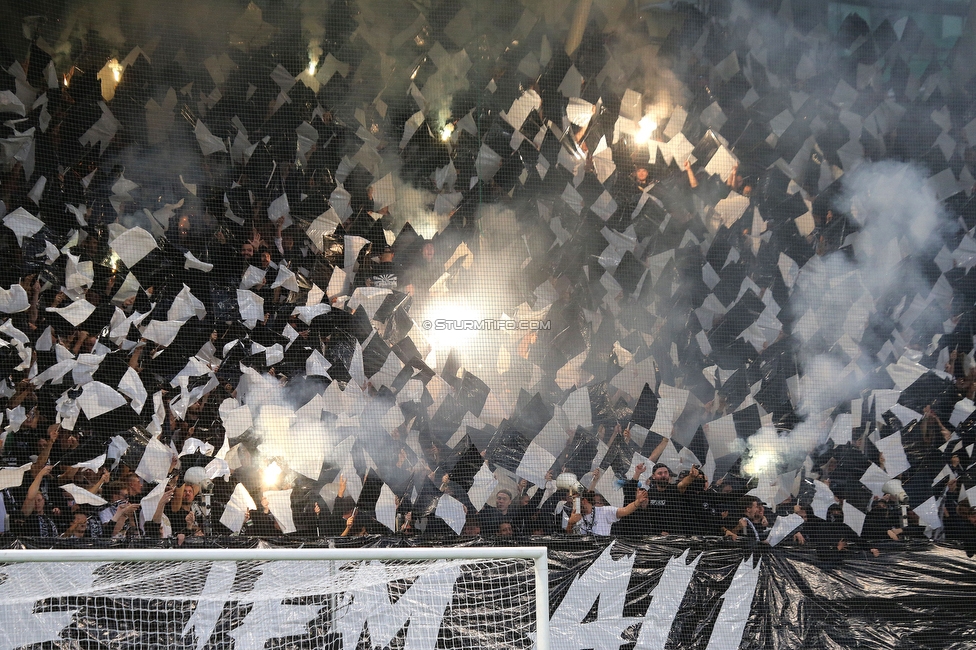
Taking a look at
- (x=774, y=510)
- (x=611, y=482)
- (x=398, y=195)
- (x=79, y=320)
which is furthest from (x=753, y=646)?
(x=79, y=320)

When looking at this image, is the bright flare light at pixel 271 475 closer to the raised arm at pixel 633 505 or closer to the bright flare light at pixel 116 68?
the raised arm at pixel 633 505

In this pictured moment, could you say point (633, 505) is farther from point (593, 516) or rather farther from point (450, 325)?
point (450, 325)

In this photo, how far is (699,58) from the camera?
11.6 ft

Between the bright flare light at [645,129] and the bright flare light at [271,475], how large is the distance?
2.17 metres

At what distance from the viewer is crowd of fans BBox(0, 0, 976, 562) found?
3.04 metres

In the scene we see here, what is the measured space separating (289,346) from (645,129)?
1889 millimetres

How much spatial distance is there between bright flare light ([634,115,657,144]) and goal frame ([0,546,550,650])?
6.95 feet

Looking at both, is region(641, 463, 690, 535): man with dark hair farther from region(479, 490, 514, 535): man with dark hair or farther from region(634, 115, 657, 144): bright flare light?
region(634, 115, 657, 144): bright flare light

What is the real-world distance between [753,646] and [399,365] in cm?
190

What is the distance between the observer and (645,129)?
137 inches

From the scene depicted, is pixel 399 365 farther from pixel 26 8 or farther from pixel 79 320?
pixel 26 8

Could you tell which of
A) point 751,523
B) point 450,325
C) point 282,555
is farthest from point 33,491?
point 751,523

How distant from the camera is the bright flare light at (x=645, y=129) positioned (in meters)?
3.47

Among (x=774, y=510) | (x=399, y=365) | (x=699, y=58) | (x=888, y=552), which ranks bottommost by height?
(x=888, y=552)
